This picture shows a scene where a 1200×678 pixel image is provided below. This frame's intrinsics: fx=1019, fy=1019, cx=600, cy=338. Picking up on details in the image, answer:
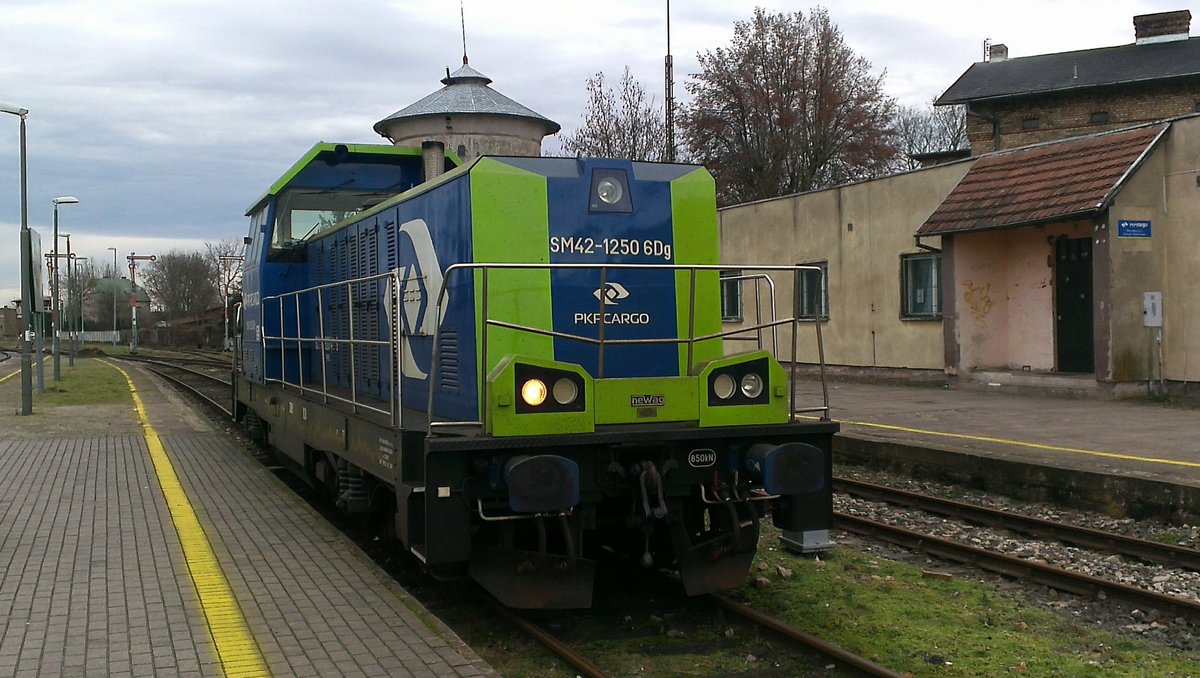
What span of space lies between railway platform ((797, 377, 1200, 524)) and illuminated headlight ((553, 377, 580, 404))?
582 cm

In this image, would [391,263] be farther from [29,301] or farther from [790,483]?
[29,301]

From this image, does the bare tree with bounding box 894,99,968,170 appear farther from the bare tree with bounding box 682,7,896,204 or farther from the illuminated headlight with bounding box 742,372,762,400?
the illuminated headlight with bounding box 742,372,762,400

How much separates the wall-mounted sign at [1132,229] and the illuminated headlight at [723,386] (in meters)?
11.0

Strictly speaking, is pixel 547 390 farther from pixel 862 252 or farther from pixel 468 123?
pixel 468 123

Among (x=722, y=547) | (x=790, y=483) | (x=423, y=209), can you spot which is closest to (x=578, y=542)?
(x=722, y=547)

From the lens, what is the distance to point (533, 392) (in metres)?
5.07

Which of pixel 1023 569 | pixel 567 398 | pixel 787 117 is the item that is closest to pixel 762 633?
pixel 567 398

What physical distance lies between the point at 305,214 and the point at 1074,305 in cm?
1184

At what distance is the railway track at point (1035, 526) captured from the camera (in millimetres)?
7273

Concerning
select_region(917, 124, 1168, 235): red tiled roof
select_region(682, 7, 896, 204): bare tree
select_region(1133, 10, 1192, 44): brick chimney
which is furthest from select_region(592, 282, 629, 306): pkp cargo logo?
select_region(1133, 10, 1192, 44): brick chimney

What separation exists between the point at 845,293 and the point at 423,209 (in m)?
14.9

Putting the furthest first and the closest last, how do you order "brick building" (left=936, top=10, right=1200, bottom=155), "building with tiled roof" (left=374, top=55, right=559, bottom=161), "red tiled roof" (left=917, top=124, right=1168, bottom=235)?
"brick building" (left=936, top=10, right=1200, bottom=155)
"building with tiled roof" (left=374, top=55, right=559, bottom=161)
"red tiled roof" (left=917, top=124, right=1168, bottom=235)

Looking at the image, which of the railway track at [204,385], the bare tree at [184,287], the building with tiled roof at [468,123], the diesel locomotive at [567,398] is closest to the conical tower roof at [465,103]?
the building with tiled roof at [468,123]

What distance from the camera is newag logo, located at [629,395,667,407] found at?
17.4ft
